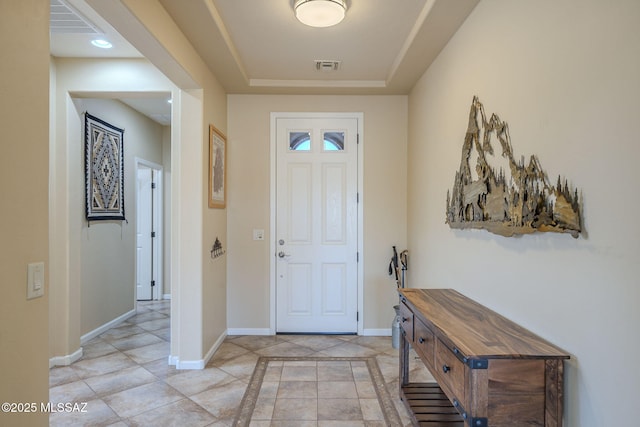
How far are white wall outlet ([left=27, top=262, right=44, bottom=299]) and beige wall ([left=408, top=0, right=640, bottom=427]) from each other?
192cm

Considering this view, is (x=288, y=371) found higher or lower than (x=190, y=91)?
lower

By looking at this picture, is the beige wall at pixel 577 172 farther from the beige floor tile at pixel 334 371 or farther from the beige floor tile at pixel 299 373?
the beige floor tile at pixel 299 373

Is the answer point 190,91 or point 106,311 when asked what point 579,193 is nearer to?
point 190,91

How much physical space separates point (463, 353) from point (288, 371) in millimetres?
1938

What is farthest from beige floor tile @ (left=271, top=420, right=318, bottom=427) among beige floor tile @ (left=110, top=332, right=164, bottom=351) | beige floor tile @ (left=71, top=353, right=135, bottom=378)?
beige floor tile @ (left=110, top=332, right=164, bottom=351)

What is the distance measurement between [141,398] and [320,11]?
2.93 m

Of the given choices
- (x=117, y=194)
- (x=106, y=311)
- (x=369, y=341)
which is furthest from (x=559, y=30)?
(x=106, y=311)

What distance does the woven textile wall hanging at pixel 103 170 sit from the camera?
3.39 m

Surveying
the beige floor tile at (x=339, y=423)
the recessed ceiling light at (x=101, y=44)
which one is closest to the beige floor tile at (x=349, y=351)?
the beige floor tile at (x=339, y=423)

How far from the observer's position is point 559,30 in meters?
1.35

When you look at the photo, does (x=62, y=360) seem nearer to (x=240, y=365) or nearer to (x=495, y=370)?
(x=240, y=365)

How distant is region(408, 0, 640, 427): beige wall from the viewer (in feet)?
3.44

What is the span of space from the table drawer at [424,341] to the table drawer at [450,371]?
7 cm

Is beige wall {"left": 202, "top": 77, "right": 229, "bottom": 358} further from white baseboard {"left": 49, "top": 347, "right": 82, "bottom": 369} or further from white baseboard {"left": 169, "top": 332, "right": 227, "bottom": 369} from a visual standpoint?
white baseboard {"left": 49, "top": 347, "right": 82, "bottom": 369}
